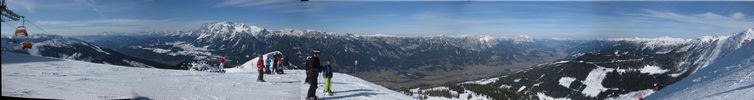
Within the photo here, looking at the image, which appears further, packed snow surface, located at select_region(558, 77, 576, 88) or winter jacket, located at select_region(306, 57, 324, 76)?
packed snow surface, located at select_region(558, 77, 576, 88)

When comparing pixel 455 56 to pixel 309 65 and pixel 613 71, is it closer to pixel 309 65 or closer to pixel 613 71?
pixel 309 65

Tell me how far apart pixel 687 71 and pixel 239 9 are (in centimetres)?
519

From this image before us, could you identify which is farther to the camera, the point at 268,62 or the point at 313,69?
the point at 268,62

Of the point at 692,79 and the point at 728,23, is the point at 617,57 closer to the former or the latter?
the point at 692,79

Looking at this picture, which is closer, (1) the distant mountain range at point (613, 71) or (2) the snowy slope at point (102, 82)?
(2) the snowy slope at point (102, 82)

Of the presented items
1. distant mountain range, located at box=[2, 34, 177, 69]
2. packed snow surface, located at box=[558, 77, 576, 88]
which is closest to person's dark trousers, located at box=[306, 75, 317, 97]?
distant mountain range, located at box=[2, 34, 177, 69]

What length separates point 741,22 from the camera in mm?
6230

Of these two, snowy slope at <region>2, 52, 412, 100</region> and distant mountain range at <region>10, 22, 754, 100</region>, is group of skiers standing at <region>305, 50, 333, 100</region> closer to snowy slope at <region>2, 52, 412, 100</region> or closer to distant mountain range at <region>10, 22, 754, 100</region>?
distant mountain range at <region>10, 22, 754, 100</region>

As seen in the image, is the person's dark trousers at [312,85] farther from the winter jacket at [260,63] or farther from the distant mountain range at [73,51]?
the distant mountain range at [73,51]

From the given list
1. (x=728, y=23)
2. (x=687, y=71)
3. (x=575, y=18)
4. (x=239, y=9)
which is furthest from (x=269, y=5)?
(x=687, y=71)

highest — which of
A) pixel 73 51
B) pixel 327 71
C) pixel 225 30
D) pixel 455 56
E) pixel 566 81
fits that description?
pixel 225 30

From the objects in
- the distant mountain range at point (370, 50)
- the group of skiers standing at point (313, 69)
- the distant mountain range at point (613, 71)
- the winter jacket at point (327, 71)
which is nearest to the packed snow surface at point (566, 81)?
the distant mountain range at point (613, 71)

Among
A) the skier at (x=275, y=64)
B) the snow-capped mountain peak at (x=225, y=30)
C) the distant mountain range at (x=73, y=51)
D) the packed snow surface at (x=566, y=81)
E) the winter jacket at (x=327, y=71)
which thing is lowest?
the packed snow surface at (x=566, y=81)

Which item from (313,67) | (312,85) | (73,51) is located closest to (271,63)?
(312,85)
